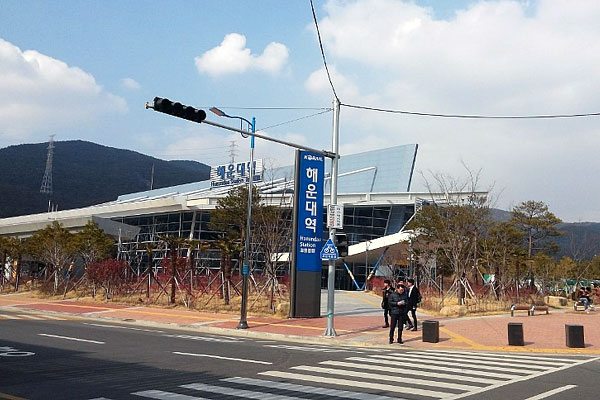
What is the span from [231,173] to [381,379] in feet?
235

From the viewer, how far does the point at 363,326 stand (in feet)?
73.4

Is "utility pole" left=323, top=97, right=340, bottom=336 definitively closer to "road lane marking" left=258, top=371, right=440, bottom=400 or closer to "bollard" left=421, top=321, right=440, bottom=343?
"bollard" left=421, top=321, right=440, bottom=343

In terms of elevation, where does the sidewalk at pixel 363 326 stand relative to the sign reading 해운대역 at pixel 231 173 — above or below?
below

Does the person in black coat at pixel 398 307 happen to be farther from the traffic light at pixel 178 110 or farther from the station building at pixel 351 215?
the station building at pixel 351 215

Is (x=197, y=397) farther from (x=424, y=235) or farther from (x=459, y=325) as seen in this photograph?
(x=424, y=235)

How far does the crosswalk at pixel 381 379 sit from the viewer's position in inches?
344

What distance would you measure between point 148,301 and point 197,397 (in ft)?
85.9

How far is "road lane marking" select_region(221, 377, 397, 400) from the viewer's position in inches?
337

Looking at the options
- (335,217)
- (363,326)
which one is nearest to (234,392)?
(335,217)

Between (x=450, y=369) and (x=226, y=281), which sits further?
(x=226, y=281)

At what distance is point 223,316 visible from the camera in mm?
26562

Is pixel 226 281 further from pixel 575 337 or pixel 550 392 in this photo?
pixel 550 392

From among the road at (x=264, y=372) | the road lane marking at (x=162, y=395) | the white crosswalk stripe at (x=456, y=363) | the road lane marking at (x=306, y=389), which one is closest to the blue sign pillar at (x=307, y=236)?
the road at (x=264, y=372)

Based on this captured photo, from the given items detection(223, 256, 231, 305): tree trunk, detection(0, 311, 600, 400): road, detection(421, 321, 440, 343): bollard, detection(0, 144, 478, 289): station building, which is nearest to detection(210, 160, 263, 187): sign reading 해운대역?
detection(0, 144, 478, 289): station building
